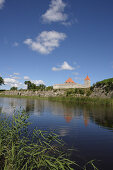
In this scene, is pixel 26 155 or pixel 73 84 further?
pixel 73 84

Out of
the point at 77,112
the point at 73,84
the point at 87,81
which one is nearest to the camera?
the point at 77,112

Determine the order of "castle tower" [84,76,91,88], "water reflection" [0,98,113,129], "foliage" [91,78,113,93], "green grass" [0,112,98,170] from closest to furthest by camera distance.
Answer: "green grass" [0,112,98,170] < "water reflection" [0,98,113,129] < "foliage" [91,78,113,93] < "castle tower" [84,76,91,88]

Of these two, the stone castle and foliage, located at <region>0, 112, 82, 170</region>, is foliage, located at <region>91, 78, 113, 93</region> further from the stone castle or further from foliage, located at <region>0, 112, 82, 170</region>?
the stone castle

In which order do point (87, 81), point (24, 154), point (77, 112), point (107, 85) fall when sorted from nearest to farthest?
point (24, 154), point (77, 112), point (107, 85), point (87, 81)

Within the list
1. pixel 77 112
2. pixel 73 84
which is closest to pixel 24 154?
pixel 77 112

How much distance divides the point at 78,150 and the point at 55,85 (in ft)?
368

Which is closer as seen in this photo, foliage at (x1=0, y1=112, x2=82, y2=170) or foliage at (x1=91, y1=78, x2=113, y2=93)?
foliage at (x1=0, y1=112, x2=82, y2=170)

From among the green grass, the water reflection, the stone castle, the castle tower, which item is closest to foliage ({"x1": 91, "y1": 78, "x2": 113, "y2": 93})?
the water reflection

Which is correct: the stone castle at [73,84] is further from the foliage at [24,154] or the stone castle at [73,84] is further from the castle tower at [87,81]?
the foliage at [24,154]

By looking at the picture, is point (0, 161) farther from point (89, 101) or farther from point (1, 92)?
point (1, 92)

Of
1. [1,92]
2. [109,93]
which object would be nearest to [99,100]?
[109,93]

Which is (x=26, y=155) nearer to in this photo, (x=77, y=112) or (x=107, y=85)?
(x=77, y=112)

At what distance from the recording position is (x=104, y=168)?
497cm

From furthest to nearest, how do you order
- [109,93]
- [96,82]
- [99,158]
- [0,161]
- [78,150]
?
[96,82] → [109,93] → [78,150] → [99,158] → [0,161]
